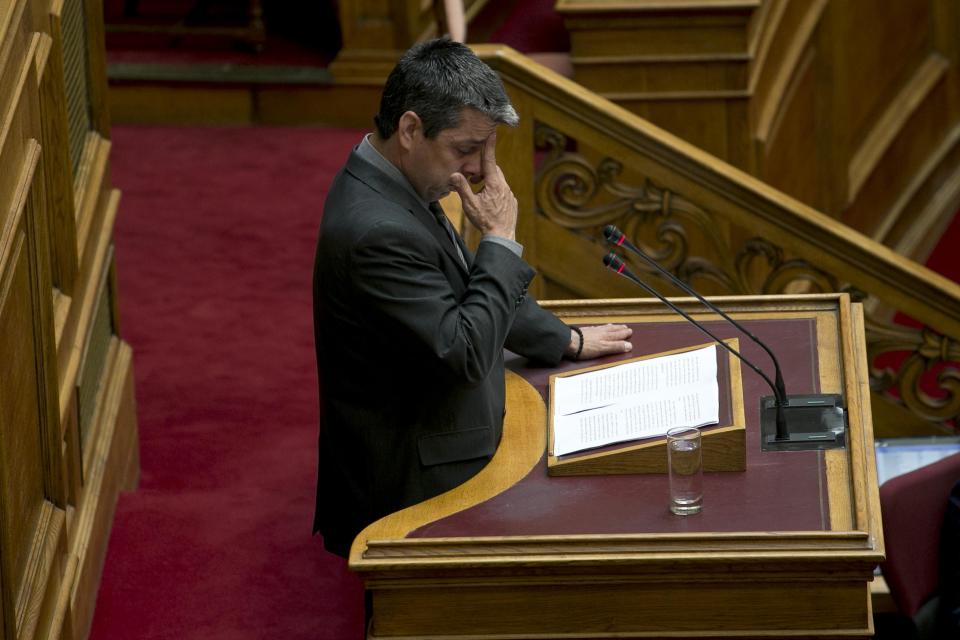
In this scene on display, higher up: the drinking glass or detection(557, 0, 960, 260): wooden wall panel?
detection(557, 0, 960, 260): wooden wall panel

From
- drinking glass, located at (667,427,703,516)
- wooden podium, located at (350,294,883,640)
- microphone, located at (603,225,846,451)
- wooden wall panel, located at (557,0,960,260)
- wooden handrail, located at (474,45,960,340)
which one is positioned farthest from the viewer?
wooden wall panel, located at (557,0,960,260)

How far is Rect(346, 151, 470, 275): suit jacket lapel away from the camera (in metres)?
2.98

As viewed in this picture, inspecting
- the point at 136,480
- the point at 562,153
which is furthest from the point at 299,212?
the point at 136,480

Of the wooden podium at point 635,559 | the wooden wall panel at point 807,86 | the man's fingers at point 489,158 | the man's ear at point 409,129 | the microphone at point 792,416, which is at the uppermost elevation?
the wooden wall panel at point 807,86

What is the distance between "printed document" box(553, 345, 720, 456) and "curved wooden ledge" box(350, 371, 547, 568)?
0.05 m

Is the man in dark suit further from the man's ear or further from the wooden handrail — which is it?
the wooden handrail

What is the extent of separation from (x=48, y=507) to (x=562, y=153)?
234cm

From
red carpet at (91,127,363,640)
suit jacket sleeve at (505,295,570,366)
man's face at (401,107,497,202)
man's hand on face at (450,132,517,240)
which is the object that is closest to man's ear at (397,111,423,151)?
man's face at (401,107,497,202)

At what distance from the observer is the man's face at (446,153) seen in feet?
9.66

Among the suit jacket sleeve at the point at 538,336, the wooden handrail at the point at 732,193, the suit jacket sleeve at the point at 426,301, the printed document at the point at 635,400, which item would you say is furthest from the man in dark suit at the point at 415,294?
the wooden handrail at the point at 732,193

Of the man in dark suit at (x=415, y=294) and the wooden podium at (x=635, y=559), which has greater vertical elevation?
the man in dark suit at (x=415, y=294)

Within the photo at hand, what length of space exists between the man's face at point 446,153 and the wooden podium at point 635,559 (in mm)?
575

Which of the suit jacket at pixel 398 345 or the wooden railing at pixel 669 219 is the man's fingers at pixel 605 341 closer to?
the suit jacket at pixel 398 345

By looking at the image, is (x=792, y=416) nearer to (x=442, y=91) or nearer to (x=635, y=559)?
(x=635, y=559)
